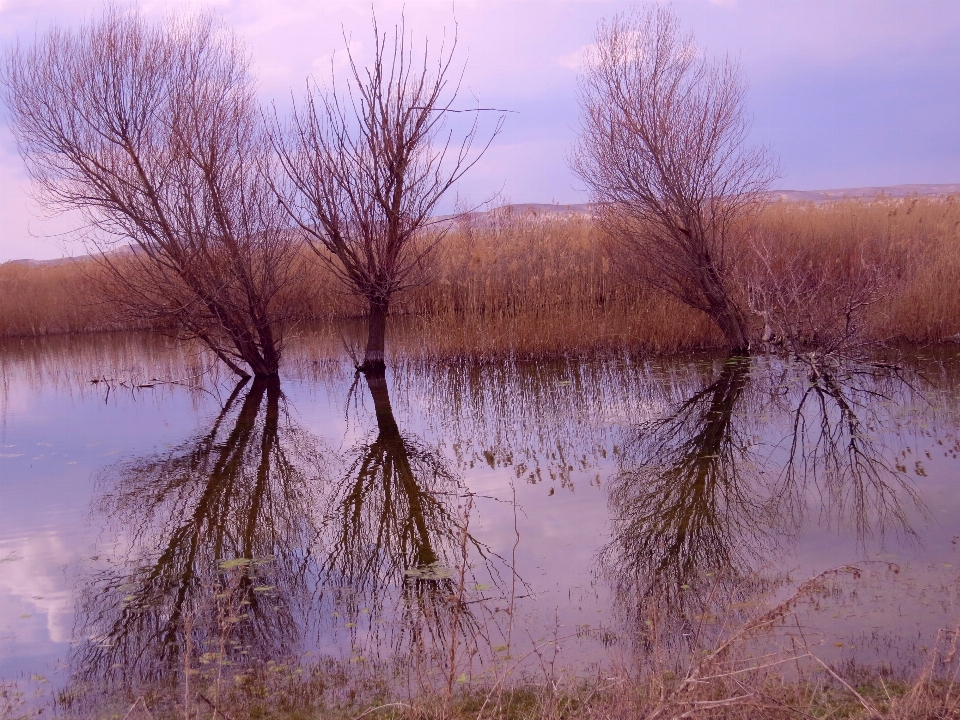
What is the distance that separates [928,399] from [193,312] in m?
8.44

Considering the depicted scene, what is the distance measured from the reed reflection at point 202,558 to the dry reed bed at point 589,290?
185 inches

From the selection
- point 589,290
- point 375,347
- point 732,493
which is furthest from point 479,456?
point 589,290

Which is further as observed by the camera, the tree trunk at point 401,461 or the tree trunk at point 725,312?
the tree trunk at point 725,312

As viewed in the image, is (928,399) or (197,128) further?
(197,128)

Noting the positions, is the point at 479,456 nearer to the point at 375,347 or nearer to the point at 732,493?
the point at 732,493

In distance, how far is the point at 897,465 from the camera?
5848 mm

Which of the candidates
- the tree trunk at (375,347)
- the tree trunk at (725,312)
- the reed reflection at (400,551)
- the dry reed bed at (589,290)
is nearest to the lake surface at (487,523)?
the reed reflection at (400,551)

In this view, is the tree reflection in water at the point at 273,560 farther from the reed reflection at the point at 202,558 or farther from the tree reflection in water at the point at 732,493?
the tree reflection in water at the point at 732,493

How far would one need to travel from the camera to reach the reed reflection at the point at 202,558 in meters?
3.85

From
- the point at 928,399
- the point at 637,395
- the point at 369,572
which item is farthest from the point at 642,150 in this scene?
the point at 369,572

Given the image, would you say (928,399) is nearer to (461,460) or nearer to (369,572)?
(461,460)

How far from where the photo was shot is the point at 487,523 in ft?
17.6

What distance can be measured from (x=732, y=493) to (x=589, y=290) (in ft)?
27.7

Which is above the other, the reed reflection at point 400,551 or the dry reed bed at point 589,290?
the dry reed bed at point 589,290
